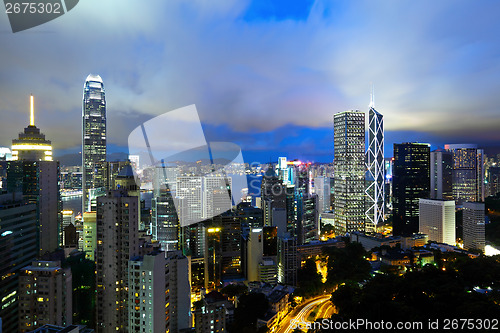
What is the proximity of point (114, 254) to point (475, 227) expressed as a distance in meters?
→ 12.1

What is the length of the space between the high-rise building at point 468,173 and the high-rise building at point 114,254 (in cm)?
1805

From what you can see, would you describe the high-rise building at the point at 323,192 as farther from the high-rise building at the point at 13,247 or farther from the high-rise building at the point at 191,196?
the high-rise building at the point at 13,247

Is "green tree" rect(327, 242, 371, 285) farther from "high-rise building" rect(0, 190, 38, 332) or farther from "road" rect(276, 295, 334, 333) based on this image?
"high-rise building" rect(0, 190, 38, 332)

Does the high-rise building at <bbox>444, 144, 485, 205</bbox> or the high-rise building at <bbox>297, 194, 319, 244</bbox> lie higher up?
the high-rise building at <bbox>444, 144, 485, 205</bbox>

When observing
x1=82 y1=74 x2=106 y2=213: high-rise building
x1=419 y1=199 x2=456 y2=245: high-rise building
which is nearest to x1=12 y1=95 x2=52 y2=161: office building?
x1=82 y1=74 x2=106 y2=213: high-rise building

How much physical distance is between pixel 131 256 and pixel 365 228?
13.5 metres

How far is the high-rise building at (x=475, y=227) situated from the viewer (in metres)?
11.5

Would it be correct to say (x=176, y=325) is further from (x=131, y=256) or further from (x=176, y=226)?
(x=176, y=226)

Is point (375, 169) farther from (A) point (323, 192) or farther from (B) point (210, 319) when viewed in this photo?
(B) point (210, 319)

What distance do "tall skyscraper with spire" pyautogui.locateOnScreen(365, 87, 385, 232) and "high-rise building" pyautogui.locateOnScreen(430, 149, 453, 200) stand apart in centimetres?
253

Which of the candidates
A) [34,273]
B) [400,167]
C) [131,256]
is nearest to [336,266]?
[131,256]

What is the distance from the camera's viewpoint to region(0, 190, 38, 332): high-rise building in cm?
530

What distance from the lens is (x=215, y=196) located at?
1102cm

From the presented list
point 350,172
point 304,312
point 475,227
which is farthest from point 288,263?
point 350,172
